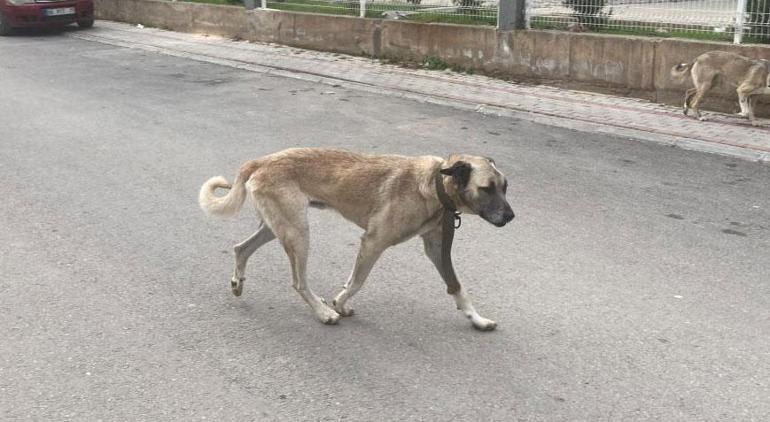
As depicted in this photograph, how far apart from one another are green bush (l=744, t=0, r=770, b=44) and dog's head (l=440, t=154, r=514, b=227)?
305 inches

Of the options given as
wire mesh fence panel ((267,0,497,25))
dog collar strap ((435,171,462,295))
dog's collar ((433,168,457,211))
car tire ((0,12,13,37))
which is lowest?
dog collar strap ((435,171,462,295))

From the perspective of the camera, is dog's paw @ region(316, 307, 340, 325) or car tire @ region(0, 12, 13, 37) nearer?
dog's paw @ region(316, 307, 340, 325)

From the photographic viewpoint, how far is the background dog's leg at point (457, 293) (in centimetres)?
457

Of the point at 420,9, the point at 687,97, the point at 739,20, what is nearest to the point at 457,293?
the point at 687,97

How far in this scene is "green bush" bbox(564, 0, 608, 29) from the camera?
11766 millimetres

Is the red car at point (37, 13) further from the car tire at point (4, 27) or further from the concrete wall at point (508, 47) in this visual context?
the concrete wall at point (508, 47)

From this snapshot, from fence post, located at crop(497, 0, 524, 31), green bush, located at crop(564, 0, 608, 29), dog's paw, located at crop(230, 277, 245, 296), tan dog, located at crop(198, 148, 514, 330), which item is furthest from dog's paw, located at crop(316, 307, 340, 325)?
fence post, located at crop(497, 0, 524, 31)

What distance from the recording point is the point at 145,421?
12.0 ft

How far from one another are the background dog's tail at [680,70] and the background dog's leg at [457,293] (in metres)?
6.93

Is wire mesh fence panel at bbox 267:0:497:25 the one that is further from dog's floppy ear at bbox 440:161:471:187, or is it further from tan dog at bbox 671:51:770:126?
dog's floppy ear at bbox 440:161:471:187

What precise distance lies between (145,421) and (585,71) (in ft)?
31.3

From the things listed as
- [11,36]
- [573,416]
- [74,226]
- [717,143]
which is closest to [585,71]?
[717,143]

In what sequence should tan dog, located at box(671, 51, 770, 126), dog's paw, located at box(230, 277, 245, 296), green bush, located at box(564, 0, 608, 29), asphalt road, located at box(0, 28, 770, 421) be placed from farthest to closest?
1. green bush, located at box(564, 0, 608, 29)
2. tan dog, located at box(671, 51, 770, 126)
3. dog's paw, located at box(230, 277, 245, 296)
4. asphalt road, located at box(0, 28, 770, 421)

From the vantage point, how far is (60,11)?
19219 millimetres
